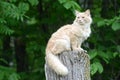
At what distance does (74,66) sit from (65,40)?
776 millimetres

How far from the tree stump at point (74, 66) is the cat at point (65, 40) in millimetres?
49

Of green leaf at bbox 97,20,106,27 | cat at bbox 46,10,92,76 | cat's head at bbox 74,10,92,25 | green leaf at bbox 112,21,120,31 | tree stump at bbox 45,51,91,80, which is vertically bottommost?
tree stump at bbox 45,51,91,80

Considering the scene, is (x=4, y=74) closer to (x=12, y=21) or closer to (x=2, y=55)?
(x=12, y=21)

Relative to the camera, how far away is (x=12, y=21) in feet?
25.8

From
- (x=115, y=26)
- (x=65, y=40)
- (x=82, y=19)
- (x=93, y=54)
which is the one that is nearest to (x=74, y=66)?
(x=65, y=40)

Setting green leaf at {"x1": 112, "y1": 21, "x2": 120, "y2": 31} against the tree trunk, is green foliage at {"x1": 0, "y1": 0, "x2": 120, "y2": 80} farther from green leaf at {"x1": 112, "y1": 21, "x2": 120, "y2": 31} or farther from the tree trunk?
the tree trunk

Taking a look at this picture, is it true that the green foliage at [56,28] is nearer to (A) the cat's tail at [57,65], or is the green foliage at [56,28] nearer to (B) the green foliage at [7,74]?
(B) the green foliage at [7,74]

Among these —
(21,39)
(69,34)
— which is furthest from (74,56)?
(21,39)

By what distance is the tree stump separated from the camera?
14.0ft

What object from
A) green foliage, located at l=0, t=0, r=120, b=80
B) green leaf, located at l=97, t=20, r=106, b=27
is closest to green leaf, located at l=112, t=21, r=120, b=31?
green foliage, located at l=0, t=0, r=120, b=80

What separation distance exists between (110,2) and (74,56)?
18.0 feet

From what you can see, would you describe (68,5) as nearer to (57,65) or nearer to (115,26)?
(115,26)

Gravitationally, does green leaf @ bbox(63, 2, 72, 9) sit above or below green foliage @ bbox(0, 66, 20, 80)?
above

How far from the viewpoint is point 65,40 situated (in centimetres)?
499
